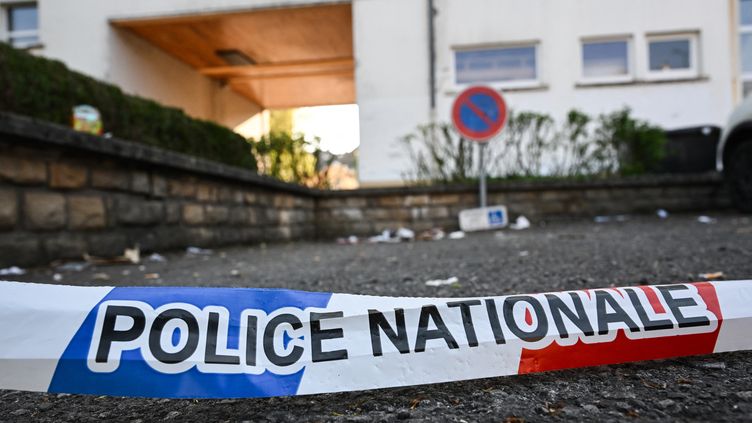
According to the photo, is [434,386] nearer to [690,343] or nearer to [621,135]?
[690,343]

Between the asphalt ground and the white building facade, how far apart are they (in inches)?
212

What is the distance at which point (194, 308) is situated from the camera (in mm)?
→ 987

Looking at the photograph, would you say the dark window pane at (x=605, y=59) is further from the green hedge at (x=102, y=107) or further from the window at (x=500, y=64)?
the green hedge at (x=102, y=107)

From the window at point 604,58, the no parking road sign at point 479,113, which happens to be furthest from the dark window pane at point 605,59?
the no parking road sign at point 479,113

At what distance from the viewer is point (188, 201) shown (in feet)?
14.3

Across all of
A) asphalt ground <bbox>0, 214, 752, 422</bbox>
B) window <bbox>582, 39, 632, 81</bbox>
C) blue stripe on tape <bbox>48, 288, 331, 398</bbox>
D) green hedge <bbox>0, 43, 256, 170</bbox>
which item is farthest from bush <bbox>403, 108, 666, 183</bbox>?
blue stripe on tape <bbox>48, 288, 331, 398</bbox>

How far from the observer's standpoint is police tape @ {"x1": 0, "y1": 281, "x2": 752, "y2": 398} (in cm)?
87

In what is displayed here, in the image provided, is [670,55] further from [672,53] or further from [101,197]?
[101,197]

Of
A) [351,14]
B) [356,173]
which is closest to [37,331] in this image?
[356,173]

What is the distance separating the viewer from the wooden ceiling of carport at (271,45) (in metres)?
10.9

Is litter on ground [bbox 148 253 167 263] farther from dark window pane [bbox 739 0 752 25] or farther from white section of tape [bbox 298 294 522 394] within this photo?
dark window pane [bbox 739 0 752 25]

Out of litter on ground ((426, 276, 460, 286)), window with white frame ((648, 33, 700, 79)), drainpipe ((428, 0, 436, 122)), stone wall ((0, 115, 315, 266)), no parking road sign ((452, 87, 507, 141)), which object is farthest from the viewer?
drainpipe ((428, 0, 436, 122))

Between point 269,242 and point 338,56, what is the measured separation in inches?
369

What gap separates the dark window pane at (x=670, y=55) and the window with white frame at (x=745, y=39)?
152 centimetres
